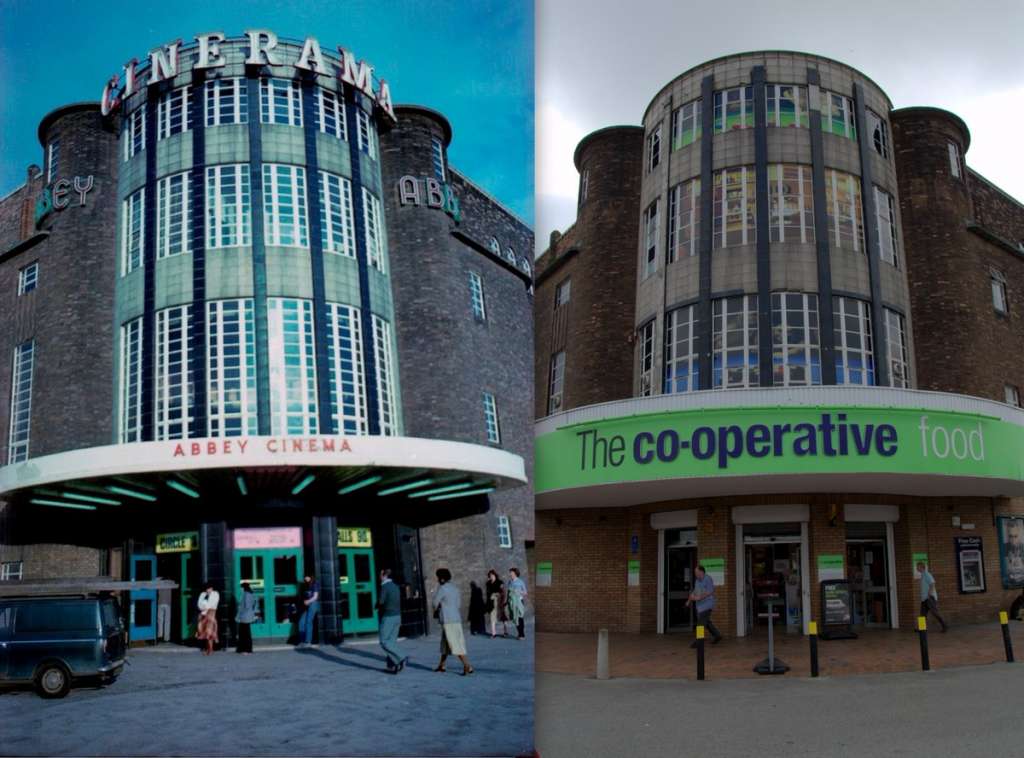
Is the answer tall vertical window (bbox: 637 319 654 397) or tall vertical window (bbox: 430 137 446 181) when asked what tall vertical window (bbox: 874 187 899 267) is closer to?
tall vertical window (bbox: 637 319 654 397)

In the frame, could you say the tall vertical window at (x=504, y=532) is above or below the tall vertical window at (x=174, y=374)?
below

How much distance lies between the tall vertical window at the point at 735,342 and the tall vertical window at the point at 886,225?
13.4 ft

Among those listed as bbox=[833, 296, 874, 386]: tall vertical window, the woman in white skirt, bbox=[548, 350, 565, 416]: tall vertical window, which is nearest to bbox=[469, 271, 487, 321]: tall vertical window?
the woman in white skirt

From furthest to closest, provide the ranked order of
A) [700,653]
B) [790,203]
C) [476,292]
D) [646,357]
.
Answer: [646,357], [790,203], [700,653], [476,292]

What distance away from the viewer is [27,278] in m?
6.78

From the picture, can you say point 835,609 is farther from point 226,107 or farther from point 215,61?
point 215,61

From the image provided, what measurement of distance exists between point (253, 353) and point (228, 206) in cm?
98

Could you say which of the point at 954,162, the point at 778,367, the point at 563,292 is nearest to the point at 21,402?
the point at 778,367

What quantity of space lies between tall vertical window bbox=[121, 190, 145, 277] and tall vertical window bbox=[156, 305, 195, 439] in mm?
395

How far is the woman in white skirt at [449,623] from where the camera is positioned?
6379 millimetres

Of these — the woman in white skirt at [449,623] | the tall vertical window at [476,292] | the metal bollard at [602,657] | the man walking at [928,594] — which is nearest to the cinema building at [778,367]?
the man walking at [928,594]

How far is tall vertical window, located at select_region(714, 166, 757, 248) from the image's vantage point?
2488 centimetres

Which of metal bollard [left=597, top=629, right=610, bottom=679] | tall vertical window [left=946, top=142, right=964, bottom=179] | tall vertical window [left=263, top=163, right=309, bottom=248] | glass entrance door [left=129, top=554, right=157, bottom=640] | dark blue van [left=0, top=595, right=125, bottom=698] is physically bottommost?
metal bollard [left=597, top=629, right=610, bottom=679]

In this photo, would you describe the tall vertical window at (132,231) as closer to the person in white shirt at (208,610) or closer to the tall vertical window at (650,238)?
the person in white shirt at (208,610)
